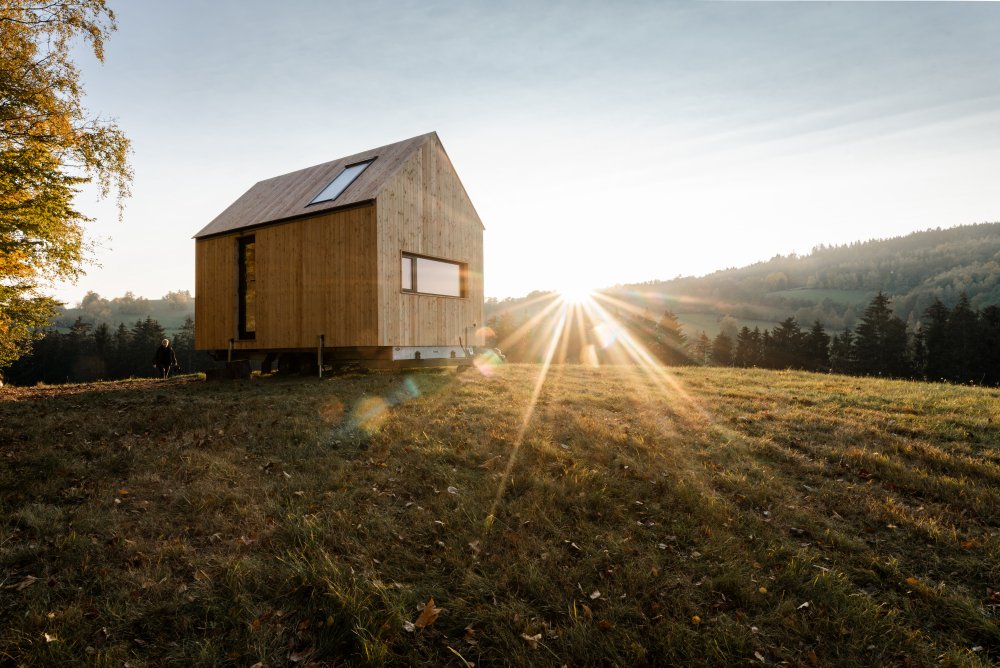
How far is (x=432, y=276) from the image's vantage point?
16.6m

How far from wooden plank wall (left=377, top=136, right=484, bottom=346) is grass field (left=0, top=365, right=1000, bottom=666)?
254 inches

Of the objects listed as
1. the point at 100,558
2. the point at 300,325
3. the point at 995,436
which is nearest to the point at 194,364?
the point at 300,325

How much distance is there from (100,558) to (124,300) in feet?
484

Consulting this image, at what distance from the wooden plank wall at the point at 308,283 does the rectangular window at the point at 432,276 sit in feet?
5.16

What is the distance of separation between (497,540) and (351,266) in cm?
1141

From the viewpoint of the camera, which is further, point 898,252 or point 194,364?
point 898,252

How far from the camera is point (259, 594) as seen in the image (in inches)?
162

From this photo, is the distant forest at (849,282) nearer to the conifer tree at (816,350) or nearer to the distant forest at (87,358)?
the conifer tree at (816,350)

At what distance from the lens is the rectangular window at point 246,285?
17672 mm

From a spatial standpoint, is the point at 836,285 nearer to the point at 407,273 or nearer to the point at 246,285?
the point at 407,273

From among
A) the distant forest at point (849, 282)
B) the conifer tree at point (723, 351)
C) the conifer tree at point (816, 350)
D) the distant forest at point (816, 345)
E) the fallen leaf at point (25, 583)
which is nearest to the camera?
the fallen leaf at point (25, 583)

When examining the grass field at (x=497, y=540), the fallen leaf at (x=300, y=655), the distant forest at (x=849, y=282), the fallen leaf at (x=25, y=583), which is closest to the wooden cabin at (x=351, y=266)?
the grass field at (x=497, y=540)

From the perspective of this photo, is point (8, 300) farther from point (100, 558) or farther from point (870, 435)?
point (870, 435)

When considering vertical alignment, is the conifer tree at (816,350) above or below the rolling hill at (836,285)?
below
